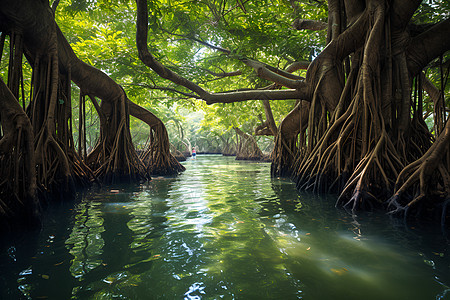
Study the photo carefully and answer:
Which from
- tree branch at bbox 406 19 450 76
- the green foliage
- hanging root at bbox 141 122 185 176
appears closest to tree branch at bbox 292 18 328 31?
the green foliage

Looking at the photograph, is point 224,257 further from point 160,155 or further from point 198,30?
point 160,155

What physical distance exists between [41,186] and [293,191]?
457cm

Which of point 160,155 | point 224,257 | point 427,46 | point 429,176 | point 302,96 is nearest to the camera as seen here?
point 224,257

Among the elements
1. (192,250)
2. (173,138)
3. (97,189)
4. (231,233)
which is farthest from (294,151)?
(173,138)

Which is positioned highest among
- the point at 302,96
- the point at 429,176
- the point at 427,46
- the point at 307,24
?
the point at 307,24

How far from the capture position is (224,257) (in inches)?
89.6

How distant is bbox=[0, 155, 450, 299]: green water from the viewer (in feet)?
5.74

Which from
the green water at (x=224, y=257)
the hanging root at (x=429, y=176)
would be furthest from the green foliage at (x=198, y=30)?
the green water at (x=224, y=257)

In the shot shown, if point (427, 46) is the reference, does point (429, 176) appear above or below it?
below

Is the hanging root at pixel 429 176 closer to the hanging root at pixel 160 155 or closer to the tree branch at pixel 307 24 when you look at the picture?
the tree branch at pixel 307 24

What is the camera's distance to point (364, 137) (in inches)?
175

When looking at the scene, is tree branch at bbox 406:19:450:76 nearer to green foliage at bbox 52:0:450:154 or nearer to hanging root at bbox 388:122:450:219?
green foliage at bbox 52:0:450:154

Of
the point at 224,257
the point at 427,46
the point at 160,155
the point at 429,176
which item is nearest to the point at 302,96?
the point at 427,46

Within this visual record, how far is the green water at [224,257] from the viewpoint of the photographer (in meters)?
1.75
